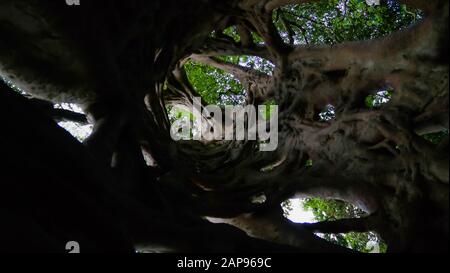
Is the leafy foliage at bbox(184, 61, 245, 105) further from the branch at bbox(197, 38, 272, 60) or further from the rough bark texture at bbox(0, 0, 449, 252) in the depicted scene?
the rough bark texture at bbox(0, 0, 449, 252)

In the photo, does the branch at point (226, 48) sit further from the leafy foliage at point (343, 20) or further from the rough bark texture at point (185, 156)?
the leafy foliage at point (343, 20)

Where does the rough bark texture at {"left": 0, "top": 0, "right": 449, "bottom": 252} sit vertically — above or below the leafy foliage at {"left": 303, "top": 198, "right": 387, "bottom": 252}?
above

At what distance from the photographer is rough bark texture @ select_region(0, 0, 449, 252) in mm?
1788

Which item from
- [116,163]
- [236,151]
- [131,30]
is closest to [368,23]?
[236,151]

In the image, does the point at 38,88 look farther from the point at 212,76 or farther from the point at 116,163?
the point at 212,76

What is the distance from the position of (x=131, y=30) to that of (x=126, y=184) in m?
1.46

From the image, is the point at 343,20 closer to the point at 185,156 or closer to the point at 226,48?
the point at 226,48

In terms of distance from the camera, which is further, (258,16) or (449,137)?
(258,16)

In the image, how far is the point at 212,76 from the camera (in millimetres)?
8672

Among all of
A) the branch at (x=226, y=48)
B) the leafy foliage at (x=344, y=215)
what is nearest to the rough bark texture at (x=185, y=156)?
the branch at (x=226, y=48)

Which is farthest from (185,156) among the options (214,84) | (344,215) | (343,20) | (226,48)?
(214,84)

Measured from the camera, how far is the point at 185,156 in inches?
180

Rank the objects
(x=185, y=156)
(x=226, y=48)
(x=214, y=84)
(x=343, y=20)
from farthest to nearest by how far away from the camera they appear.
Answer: (x=214, y=84) → (x=343, y=20) → (x=226, y=48) → (x=185, y=156)

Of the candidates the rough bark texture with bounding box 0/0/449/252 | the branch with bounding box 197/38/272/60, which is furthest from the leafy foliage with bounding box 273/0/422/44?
the rough bark texture with bounding box 0/0/449/252
